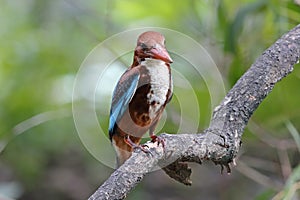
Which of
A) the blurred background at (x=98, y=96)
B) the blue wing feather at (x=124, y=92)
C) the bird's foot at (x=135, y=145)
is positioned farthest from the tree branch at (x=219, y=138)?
the blurred background at (x=98, y=96)

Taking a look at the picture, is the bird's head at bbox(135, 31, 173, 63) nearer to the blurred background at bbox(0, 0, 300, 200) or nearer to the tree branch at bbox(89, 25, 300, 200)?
the tree branch at bbox(89, 25, 300, 200)

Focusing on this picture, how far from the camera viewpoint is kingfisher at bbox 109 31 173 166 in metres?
1.34

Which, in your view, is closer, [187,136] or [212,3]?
[187,136]

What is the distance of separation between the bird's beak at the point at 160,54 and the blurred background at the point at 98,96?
0.94m

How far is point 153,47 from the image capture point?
1326 millimetres

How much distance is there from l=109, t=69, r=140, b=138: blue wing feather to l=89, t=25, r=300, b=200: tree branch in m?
0.12

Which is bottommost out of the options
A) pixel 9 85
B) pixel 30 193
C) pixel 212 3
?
pixel 30 193

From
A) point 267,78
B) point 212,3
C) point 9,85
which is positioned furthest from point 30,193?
point 267,78

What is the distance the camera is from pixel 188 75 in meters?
2.91

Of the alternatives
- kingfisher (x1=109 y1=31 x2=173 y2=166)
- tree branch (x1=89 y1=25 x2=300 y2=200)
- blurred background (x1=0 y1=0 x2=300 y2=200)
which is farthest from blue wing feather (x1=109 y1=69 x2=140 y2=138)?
blurred background (x1=0 y1=0 x2=300 y2=200)

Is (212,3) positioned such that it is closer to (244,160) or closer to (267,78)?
(244,160)

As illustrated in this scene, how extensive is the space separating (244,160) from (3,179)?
122 centimetres

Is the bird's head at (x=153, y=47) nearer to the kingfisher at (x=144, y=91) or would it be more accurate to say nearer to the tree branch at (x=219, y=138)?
the kingfisher at (x=144, y=91)

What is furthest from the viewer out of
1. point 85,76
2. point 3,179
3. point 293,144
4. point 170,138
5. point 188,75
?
point 3,179
